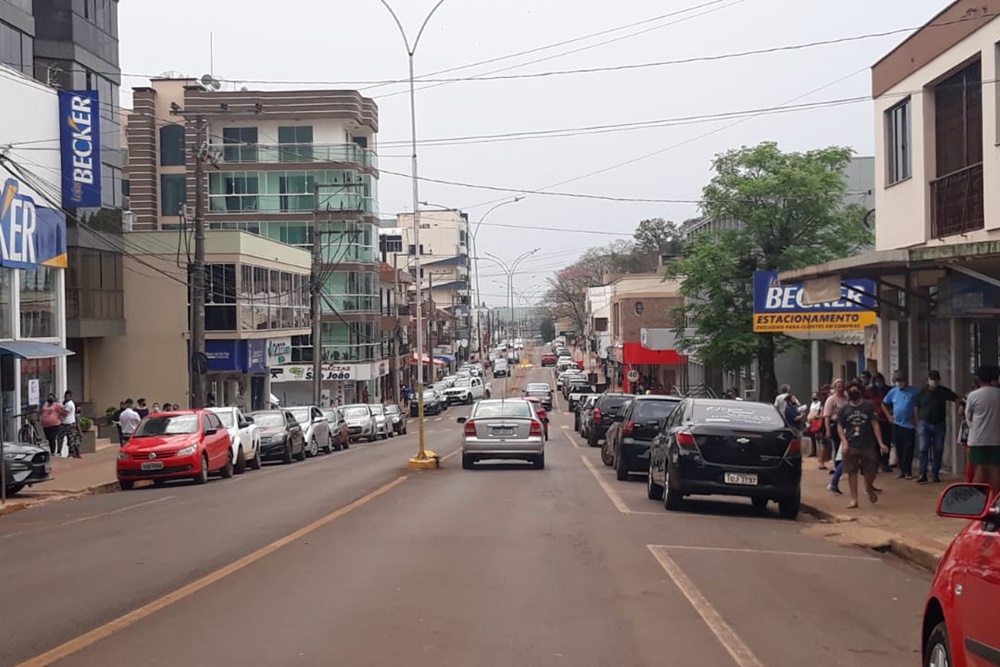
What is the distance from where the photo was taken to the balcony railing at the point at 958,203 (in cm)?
1925

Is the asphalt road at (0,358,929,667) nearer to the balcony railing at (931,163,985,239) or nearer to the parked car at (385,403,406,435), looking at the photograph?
the balcony railing at (931,163,985,239)

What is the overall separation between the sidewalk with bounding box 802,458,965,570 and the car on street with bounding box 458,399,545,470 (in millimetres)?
5894

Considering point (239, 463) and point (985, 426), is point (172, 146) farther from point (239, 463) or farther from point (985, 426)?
point (985, 426)

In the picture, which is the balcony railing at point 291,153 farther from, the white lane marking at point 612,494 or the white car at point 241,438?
the white lane marking at point 612,494

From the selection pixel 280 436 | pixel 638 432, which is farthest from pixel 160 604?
pixel 280 436

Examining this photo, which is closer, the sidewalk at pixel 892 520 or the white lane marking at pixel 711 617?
the white lane marking at pixel 711 617

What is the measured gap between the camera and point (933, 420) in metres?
19.2

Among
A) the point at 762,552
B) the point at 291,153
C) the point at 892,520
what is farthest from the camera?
the point at 291,153

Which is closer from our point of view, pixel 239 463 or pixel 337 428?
pixel 239 463

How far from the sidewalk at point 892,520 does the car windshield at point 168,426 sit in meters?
12.6

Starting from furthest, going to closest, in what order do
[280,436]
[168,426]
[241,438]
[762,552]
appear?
[280,436] < [241,438] < [168,426] < [762,552]

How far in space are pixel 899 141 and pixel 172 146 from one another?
163 ft

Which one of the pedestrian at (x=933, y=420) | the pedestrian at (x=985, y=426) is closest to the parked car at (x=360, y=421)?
the pedestrian at (x=933, y=420)

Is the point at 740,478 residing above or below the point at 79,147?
below
